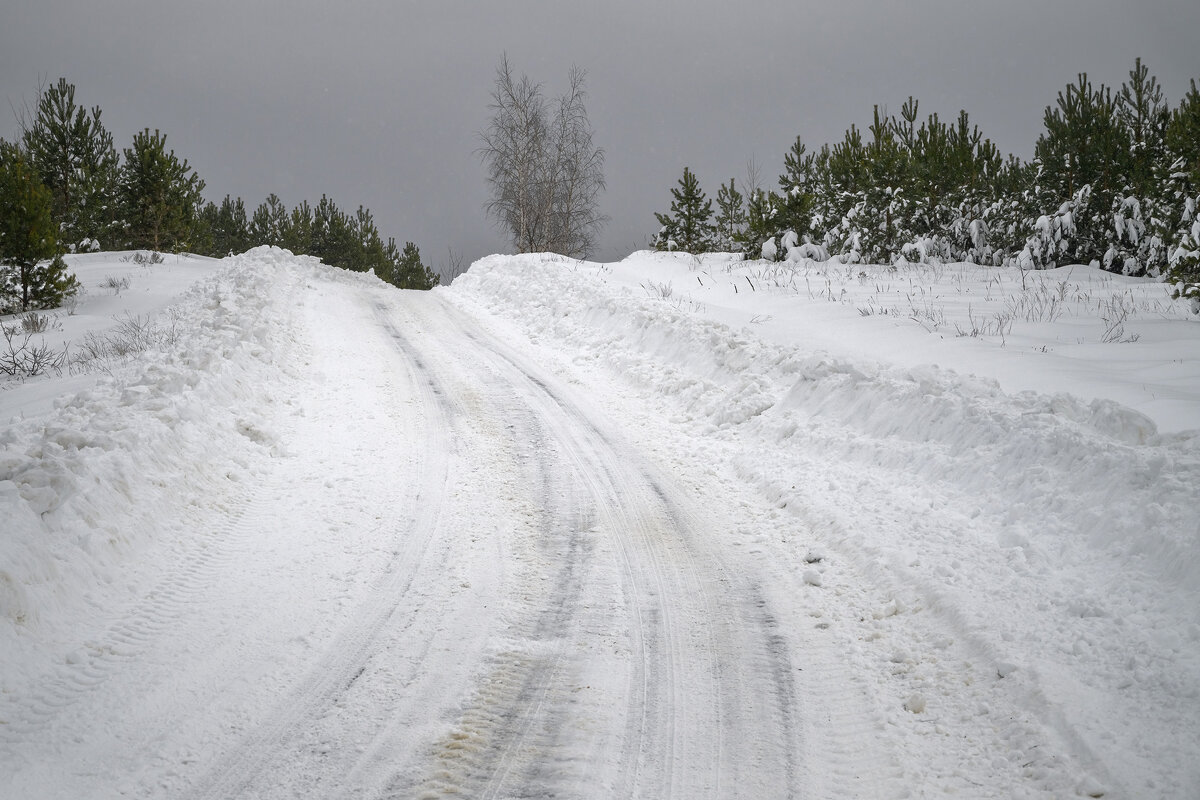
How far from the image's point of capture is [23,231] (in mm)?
15766

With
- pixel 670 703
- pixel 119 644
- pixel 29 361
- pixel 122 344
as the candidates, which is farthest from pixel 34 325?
pixel 670 703

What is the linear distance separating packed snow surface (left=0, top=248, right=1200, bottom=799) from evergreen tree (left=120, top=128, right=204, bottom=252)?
2392 cm

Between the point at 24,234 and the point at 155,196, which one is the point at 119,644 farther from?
the point at 155,196

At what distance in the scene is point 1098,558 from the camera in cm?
404

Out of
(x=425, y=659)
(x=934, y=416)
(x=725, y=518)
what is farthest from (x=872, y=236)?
(x=425, y=659)

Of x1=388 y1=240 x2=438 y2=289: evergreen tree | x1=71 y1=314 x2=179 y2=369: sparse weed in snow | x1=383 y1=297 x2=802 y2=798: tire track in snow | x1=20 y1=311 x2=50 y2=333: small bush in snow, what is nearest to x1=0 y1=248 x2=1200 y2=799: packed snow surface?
x1=383 y1=297 x2=802 y2=798: tire track in snow

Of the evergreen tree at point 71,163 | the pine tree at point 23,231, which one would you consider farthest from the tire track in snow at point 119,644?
the evergreen tree at point 71,163

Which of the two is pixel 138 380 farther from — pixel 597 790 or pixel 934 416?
pixel 934 416

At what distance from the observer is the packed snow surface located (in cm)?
286

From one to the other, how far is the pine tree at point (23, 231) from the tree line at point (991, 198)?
775 inches

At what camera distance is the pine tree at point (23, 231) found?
15648 mm

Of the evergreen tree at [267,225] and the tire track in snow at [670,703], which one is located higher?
the evergreen tree at [267,225]

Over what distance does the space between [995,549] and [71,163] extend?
115 ft

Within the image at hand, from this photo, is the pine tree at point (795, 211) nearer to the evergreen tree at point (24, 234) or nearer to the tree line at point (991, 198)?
the tree line at point (991, 198)
